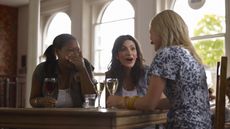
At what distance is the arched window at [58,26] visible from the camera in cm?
626

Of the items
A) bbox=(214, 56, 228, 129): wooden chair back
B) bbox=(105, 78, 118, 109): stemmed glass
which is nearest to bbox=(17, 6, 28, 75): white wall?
bbox=(105, 78, 118, 109): stemmed glass

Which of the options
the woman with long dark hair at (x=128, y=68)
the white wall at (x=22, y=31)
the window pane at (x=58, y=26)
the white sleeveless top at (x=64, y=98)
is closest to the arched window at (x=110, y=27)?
the window pane at (x=58, y=26)

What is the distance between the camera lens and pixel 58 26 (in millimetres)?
6543

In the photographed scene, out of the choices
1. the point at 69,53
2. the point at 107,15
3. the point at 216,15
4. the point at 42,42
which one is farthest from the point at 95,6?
the point at 69,53

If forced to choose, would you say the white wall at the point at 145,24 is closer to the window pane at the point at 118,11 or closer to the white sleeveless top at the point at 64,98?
the window pane at the point at 118,11

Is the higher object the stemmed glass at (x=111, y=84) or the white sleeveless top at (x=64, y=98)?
the stemmed glass at (x=111, y=84)

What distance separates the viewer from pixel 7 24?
763 centimetres

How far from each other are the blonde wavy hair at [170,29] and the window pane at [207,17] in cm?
250

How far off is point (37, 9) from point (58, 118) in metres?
4.49

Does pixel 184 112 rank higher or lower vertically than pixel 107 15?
lower

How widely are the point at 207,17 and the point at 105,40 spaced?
6.30ft

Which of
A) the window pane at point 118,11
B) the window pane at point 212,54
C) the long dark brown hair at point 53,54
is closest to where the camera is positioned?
the long dark brown hair at point 53,54

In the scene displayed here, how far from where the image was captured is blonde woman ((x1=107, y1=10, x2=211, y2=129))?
4.90ft

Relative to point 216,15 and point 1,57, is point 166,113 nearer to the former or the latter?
point 216,15
